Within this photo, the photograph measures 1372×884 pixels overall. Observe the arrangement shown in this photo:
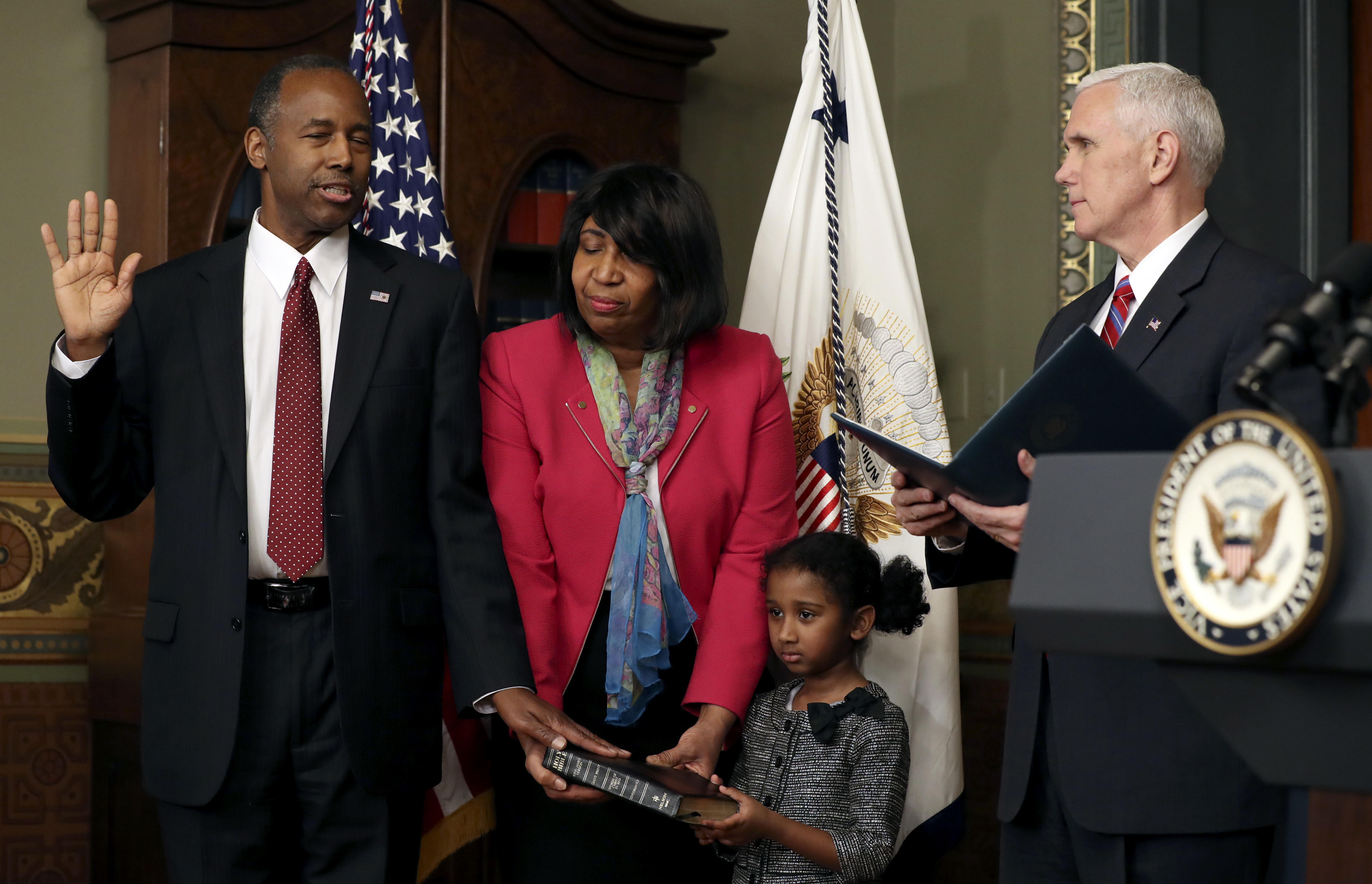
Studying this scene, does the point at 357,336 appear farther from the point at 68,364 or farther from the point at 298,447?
the point at 68,364

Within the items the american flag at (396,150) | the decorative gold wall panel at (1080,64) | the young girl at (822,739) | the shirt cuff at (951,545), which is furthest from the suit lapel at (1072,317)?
the american flag at (396,150)

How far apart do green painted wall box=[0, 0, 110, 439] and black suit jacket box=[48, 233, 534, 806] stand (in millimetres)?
1219

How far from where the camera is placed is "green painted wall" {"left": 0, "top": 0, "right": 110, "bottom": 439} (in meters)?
3.21

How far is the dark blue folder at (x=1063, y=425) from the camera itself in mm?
1514

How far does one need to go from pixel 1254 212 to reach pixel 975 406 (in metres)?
0.98

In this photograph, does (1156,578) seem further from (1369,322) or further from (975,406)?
(975,406)

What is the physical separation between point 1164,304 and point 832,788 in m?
1.06

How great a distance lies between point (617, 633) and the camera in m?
2.29

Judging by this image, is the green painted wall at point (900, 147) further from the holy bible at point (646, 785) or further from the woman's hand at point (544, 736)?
the holy bible at point (646, 785)

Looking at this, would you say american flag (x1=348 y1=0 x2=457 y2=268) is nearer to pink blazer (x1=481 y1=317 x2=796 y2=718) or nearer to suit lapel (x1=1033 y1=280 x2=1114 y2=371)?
pink blazer (x1=481 y1=317 x2=796 y2=718)

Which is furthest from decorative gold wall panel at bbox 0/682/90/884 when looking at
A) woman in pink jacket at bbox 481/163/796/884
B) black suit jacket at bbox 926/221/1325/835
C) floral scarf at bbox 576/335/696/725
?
black suit jacket at bbox 926/221/1325/835

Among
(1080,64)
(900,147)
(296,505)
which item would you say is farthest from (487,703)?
(900,147)

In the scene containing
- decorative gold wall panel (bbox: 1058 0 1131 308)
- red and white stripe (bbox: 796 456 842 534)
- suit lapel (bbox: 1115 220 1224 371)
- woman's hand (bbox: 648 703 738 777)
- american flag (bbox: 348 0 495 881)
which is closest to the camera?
suit lapel (bbox: 1115 220 1224 371)

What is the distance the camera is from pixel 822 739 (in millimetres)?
2438
